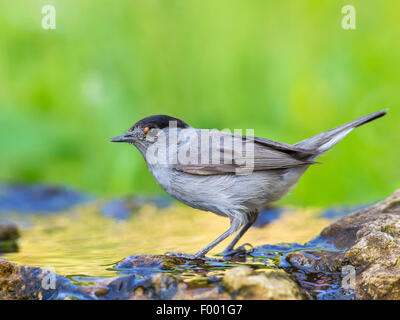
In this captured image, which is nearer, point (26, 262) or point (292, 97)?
point (26, 262)

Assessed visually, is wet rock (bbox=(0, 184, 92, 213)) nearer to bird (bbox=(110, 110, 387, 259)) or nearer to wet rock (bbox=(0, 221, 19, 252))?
wet rock (bbox=(0, 221, 19, 252))

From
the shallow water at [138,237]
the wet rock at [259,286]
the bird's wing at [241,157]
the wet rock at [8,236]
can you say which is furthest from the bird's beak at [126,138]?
the wet rock at [259,286]

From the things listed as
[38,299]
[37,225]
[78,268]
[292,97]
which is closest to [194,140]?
[78,268]

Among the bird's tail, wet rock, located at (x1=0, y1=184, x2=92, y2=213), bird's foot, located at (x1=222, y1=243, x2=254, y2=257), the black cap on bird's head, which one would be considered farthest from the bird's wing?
wet rock, located at (x1=0, y1=184, x2=92, y2=213)

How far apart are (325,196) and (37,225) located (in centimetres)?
347

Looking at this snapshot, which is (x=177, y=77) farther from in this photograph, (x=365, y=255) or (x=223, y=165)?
(x=365, y=255)

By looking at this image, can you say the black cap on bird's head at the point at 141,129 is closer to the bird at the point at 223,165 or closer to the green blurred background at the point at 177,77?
the bird at the point at 223,165

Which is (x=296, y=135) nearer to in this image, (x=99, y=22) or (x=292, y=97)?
(x=292, y=97)

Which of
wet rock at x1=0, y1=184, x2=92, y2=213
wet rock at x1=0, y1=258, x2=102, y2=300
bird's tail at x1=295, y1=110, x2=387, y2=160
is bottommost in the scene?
wet rock at x1=0, y1=258, x2=102, y2=300

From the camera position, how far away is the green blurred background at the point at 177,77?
23.7ft

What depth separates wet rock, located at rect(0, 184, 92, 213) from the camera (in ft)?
22.8

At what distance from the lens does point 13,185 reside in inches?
297

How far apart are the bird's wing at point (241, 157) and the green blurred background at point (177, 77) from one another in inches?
104

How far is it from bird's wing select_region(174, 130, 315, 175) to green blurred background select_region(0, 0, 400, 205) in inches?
104
